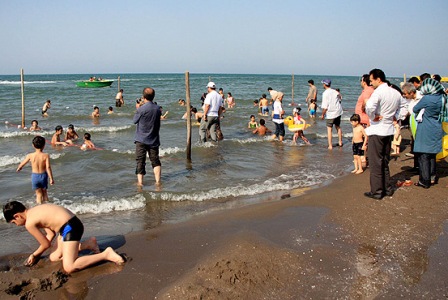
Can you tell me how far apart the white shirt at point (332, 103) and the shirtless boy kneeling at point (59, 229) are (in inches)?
292

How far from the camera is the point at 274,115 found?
11945mm

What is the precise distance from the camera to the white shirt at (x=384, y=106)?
5398 millimetres

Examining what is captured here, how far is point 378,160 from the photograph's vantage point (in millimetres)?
5516

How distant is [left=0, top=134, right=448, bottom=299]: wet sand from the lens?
134 inches

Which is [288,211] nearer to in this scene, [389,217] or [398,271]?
[389,217]

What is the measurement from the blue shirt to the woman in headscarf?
4.56 metres

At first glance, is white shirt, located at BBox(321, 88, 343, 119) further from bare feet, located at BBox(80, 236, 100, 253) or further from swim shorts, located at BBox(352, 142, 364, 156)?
bare feet, located at BBox(80, 236, 100, 253)

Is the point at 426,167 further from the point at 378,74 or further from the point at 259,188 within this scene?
the point at 259,188

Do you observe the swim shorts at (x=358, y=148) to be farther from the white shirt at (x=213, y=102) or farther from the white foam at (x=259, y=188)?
the white shirt at (x=213, y=102)

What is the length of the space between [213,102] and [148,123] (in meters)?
3.75

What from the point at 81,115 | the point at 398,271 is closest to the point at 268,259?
the point at 398,271

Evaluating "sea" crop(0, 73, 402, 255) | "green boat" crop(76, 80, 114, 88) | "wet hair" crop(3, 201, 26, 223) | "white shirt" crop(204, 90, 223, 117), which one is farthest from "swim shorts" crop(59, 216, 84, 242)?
"green boat" crop(76, 80, 114, 88)

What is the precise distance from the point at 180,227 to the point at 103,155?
6.02m

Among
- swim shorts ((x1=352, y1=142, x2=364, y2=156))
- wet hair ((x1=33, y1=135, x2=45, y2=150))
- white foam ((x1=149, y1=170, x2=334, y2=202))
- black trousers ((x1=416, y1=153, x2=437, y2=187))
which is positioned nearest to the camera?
wet hair ((x1=33, y1=135, x2=45, y2=150))
